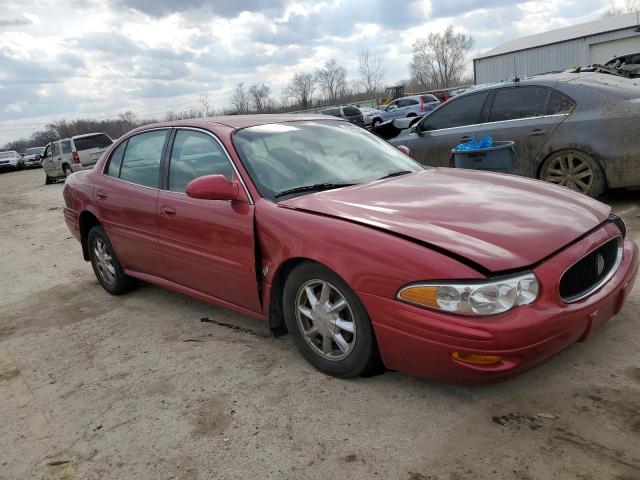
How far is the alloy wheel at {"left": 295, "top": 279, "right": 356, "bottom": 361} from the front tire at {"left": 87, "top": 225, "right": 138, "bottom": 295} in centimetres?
245

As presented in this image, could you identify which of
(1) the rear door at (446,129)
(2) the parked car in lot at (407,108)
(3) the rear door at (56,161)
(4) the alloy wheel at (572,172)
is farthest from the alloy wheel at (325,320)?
(2) the parked car in lot at (407,108)

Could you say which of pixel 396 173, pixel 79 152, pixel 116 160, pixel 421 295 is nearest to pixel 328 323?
pixel 421 295

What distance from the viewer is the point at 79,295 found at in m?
5.37

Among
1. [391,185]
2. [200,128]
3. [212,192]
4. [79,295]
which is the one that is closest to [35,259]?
[79,295]

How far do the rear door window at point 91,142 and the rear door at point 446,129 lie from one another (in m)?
15.3

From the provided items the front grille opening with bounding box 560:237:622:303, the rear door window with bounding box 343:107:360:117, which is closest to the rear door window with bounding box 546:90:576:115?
the front grille opening with bounding box 560:237:622:303

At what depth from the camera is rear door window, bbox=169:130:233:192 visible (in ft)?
12.0

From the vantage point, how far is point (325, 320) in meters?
2.99

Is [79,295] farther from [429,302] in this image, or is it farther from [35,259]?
[429,302]

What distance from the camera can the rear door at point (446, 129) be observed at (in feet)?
22.5

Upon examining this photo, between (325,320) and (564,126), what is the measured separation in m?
4.35

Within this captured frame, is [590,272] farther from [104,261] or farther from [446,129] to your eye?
[446,129]

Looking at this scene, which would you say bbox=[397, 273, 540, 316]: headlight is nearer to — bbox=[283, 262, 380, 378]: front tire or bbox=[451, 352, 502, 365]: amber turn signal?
bbox=[451, 352, 502, 365]: amber turn signal

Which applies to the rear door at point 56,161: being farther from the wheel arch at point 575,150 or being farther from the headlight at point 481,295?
the headlight at point 481,295
